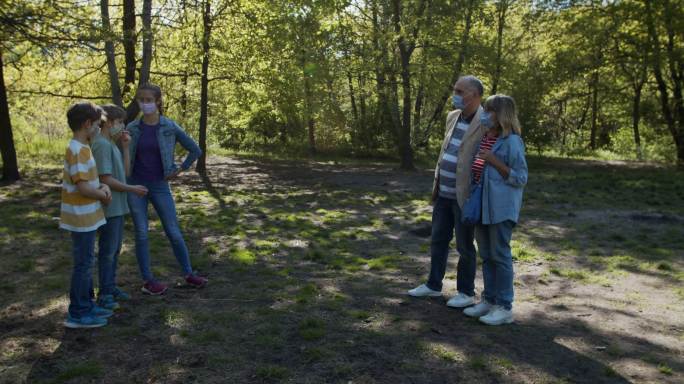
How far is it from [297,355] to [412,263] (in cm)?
344

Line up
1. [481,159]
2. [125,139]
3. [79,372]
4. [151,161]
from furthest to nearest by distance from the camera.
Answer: [151,161]
[125,139]
[481,159]
[79,372]

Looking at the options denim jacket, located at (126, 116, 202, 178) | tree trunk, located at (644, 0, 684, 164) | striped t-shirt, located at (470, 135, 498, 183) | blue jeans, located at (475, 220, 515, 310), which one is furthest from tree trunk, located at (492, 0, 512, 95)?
denim jacket, located at (126, 116, 202, 178)

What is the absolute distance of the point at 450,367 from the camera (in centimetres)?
390

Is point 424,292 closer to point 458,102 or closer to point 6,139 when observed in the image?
point 458,102

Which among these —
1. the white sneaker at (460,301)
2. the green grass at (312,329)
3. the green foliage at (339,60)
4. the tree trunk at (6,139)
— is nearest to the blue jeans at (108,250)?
the green grass at (312,329)

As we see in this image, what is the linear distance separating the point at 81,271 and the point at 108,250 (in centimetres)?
47

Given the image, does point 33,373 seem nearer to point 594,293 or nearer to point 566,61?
point 594,293

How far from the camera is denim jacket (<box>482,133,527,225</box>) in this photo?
4562mm

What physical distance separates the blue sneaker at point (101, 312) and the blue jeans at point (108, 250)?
222 mm

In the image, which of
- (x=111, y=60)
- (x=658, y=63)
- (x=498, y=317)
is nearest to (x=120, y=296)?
(x=498, y=317)

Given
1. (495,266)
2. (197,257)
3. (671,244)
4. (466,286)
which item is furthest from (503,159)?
(671,244)

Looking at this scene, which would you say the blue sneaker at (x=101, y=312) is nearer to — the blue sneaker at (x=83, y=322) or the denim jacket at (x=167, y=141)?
the blue sneaker at (x=83, y=322)

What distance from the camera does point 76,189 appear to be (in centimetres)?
436

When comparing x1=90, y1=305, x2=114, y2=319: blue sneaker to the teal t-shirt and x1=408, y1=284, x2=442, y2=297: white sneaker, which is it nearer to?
the teal t-shirt
